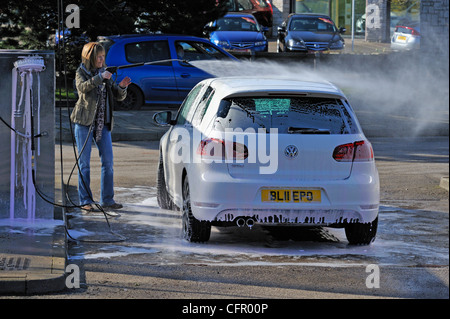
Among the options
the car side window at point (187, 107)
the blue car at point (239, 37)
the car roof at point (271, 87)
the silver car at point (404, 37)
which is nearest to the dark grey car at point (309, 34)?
the blue car at point (239, 37)

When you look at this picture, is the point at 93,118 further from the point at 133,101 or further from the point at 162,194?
the point at 133,101

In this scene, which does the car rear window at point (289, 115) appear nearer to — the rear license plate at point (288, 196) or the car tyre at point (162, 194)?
the rear license plate at point (288, 196)

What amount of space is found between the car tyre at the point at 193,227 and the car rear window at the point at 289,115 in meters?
0.82

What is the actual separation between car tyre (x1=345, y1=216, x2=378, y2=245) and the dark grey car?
77.4 feet

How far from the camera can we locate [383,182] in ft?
42.7

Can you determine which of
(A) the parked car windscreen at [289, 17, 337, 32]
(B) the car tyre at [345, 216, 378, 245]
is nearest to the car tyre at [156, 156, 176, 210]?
(B) the car tyre at [345, 216, 378, 245]

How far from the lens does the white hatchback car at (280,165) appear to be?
833cm

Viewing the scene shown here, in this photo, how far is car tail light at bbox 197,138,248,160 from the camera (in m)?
8.36

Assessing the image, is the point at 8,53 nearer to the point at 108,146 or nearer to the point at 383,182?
the point at 108,146

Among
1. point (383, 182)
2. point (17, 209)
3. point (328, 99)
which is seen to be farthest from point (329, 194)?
point (383, 182)

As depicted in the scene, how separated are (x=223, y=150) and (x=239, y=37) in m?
22.7

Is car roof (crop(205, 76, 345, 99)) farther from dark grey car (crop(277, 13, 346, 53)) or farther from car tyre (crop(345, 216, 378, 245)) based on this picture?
dark grey car (crop(277, 13, 346, 53))

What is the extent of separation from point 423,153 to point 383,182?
11.3 feet

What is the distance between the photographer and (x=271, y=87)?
8742 millimetres
